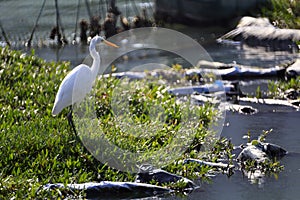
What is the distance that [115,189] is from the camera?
7.11 metres

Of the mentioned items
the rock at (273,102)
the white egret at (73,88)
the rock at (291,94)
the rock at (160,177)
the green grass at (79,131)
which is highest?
the white egret at (73,88)

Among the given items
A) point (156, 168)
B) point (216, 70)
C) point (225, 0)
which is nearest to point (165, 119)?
point (156, 168)

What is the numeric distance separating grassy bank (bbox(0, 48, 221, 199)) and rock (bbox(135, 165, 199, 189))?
0.11m

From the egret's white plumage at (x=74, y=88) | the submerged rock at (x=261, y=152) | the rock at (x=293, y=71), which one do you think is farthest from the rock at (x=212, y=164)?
the rock at (x=293, y=71)

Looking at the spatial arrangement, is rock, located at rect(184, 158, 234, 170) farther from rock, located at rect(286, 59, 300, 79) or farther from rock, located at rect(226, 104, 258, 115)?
rock, located at rect(286, 59, 300, 79)

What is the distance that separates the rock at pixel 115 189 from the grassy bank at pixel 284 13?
32.7 ft

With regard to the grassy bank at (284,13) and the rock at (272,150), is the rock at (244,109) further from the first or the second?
→ the grassy bank at (284,13)

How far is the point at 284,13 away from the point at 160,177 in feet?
34.4

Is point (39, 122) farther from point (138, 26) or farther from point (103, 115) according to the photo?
point (138, 26)

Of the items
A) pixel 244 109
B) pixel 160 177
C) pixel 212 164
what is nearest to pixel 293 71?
pixel 244 109

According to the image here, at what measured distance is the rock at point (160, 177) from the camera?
733cm

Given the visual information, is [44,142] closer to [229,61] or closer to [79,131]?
[79,131]

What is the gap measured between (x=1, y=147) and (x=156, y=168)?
153 centimetres

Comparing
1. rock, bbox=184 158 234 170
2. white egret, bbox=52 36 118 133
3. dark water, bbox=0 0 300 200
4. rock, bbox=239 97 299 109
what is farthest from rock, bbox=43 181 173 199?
rock, bbox=239 97 299 109
